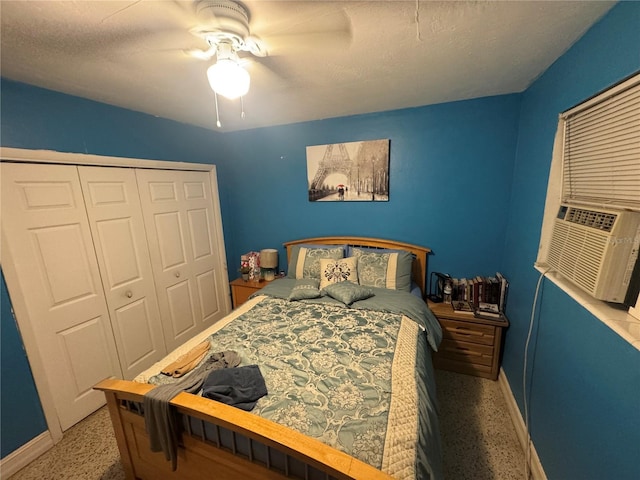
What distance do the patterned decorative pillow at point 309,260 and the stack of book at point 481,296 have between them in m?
1.16

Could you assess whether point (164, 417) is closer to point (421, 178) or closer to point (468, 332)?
point (468, 332)

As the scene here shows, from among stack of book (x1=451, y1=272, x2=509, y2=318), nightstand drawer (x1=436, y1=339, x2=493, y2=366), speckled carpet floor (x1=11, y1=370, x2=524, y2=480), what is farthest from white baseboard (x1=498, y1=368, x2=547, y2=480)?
Answer: stack of book (x1=451, y1=272, x2=509, y2=318)

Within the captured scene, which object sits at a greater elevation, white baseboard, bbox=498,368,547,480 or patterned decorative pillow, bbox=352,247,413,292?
patterned decorative pillow, bbox=352,247,413,292

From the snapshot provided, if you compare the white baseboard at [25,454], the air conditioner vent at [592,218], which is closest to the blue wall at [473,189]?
the air conditioner vent at [592,218]

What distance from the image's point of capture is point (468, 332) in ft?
7.23

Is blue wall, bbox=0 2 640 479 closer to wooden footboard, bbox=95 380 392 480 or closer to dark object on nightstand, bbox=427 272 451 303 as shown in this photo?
dark object on nightstand, bbox=427 272 451 303

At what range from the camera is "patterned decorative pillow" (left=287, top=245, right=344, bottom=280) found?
2608 millimetres

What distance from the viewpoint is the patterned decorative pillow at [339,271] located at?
2.42 metres

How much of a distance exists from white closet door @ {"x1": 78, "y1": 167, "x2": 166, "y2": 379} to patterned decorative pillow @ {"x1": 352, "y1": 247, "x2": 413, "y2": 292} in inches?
80.5

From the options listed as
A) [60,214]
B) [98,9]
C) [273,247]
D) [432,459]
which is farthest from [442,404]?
[60,214]

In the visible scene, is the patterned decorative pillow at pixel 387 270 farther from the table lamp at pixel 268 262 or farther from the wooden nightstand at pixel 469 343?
the table lamp at pixel 268 262

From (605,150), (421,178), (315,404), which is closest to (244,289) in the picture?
(315,404)

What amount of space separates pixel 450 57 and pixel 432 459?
201cm

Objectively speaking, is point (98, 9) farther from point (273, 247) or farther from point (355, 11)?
point (273, 247)
